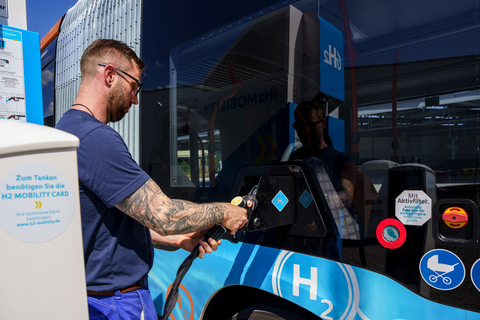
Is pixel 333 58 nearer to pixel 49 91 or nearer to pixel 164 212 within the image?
pixel 164 212

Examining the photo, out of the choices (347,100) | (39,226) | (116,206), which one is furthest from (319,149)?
(39,226)

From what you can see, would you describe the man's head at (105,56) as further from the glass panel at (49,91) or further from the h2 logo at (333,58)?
the glass panel at (49,91)

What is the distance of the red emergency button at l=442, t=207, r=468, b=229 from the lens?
4.06ft

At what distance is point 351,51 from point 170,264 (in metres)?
1.84

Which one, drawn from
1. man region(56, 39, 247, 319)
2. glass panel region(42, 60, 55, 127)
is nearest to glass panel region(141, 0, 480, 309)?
man region(56, 39, 247, 319)

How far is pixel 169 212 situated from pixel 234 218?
31 centimetres

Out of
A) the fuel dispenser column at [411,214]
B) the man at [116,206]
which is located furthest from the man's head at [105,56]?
the fuel dispenser column at [411,214]

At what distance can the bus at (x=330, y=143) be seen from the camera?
50.8 inches

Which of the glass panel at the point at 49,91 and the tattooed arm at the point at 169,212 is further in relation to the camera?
the glass panel at the point at 49,91

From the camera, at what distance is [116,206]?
1276mm

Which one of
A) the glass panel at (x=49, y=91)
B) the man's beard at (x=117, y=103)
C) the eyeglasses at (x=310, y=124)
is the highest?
the glass panel at (x=49, y=91)

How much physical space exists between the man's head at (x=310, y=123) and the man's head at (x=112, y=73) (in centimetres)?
81

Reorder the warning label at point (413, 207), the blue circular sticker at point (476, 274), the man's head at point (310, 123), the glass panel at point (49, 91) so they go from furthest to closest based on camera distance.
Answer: the glass panel at point (49, 91) → the man's head at point (310, 123) → the warning label at point (413, 207) → the blue circular sticker at point (476, 274)

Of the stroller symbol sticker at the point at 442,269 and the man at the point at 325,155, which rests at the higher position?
the man at the point at 325,155
